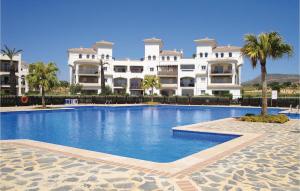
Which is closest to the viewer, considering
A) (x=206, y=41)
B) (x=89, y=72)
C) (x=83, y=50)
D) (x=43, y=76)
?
(x=43, y=76)

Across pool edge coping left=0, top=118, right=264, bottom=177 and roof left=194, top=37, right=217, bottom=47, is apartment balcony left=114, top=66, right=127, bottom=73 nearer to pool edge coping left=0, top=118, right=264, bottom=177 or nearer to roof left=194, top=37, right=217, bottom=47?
roof left=194, top=37, right=217, bottom=47

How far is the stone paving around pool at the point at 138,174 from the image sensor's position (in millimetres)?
6383

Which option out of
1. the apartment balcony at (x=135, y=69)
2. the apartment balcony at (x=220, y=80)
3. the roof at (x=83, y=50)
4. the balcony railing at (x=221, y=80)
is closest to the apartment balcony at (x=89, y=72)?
the roof at (x=83, y=50)

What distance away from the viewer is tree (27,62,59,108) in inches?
1328

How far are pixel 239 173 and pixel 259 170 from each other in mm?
706

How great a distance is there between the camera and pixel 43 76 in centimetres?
3412

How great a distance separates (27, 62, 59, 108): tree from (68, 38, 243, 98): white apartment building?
31.0 metres

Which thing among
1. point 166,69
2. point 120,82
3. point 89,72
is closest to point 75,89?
point 89,72

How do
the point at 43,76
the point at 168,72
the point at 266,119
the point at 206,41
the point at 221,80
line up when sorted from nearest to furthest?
the point at 266,119, the point at 43,76, the point at 221,80, the point at 206,41, the point at 168,72

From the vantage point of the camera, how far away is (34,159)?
8688 mm

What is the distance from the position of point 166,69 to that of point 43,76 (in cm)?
3746

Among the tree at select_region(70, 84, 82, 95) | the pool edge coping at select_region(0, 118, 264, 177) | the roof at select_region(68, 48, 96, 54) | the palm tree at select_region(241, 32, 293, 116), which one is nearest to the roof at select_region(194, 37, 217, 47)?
the roof at select_region(68, 48, 96, 54)

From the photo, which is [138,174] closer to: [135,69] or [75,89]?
[75,89]

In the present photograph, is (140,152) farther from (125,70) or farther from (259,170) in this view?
(125,70)
